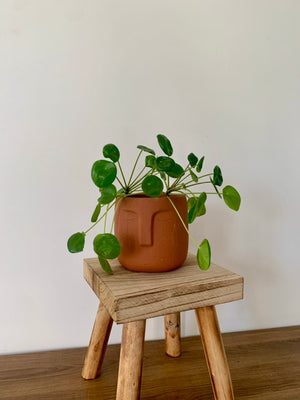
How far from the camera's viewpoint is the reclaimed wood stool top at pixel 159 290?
49 centimetres

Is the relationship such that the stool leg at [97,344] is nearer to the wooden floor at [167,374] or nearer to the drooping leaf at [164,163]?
A: the wooden floor at [167,374]

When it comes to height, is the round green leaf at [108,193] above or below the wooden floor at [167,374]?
above

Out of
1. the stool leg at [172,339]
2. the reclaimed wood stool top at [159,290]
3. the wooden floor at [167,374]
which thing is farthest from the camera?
the stool leg at [172,339]

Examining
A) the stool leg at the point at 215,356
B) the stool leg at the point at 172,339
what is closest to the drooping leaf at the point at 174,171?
the stool leg at the point at 215,356

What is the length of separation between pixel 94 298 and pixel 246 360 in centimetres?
44

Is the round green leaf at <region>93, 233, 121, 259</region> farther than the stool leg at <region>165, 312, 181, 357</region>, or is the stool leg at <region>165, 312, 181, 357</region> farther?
the stool leg at <region>165, 312, 181, 357</region>

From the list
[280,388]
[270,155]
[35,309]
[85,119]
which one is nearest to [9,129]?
[85,119]

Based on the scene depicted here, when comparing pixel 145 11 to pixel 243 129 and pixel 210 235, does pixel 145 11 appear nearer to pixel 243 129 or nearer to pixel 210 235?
pixel 243 129

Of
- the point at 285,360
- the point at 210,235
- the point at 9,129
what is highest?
the point at 9,129

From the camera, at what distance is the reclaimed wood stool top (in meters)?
0.49

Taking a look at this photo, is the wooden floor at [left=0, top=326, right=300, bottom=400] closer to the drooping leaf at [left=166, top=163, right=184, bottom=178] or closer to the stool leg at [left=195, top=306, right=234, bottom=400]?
the stool leg at [left=195, top=306, right=234, bottom=400]

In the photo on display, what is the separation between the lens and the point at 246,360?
80 centimetres

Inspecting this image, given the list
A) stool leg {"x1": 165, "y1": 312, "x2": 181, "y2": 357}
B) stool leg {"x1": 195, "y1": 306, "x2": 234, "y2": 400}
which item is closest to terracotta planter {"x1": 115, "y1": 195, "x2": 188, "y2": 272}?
stool leg {"x1": 195, "y1": 306, "x2": 234, "y2": 400}

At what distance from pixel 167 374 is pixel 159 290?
0.34 meters
